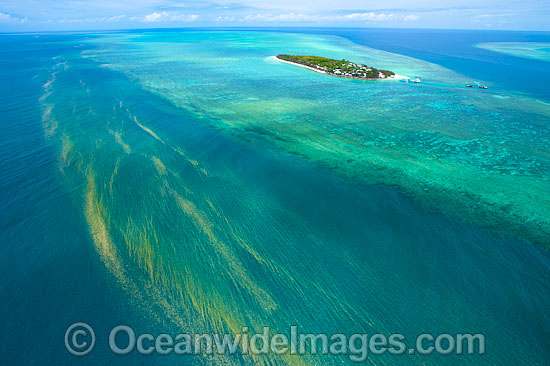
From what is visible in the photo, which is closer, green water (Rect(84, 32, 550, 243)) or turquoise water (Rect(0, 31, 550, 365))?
turquoise water (Rect(0, 31, 550, 365))

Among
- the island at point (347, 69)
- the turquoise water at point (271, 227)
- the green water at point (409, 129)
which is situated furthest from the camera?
the island at point (347, 69)

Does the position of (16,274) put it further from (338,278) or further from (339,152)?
(339,152)

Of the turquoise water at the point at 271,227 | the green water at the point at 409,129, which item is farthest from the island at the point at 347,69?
the turquoise water at the point at 271,227

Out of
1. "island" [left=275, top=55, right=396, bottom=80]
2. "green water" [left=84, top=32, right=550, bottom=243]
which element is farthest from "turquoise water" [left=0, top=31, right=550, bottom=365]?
"island" [left=275, top=55, right=396, bottom=80]

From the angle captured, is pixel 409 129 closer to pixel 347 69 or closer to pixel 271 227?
pixel 271 227

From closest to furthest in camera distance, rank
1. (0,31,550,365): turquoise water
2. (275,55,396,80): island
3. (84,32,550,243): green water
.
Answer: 1. (0,31,550,365): turquoise water
2. (84,32,550,243): green water
3. (275,55,396,80): island

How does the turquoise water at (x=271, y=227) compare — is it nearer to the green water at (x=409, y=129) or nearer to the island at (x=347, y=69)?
the green water at (x=409, y=129)

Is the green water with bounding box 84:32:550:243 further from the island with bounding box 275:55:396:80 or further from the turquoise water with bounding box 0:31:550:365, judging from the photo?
the island with bounding box 275:55:396:80

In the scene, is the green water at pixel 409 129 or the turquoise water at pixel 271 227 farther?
the green water at pixel 409 129
